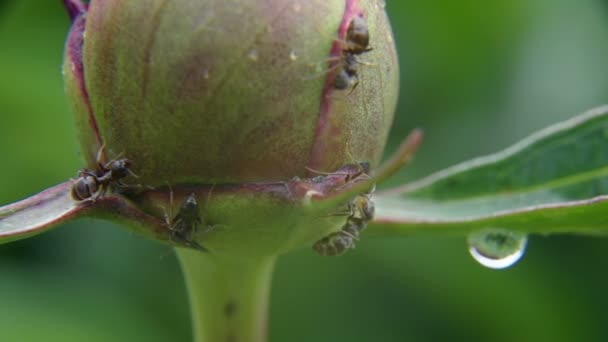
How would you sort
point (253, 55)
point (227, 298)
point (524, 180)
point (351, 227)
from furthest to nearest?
point (524, 180)
point (227, 298)
point (351, 227)
point (253, 55)

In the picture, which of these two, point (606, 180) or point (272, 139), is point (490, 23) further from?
point (272, 139)

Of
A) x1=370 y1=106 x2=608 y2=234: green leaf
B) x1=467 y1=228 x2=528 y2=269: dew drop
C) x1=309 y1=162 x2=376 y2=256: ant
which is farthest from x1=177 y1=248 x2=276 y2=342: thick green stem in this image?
x1=467 y1=228 x2=528 y2=269: dew drop

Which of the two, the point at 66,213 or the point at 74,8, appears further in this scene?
the point at 74,8

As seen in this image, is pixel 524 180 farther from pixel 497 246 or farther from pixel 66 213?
pixel 66 213

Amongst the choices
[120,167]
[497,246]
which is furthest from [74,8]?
[497,246]

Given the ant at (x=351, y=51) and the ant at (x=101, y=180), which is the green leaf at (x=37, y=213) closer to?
the ant at (x=101, y=180)

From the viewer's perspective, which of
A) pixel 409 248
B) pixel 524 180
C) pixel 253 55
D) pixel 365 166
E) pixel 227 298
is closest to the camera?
pixel 253 55

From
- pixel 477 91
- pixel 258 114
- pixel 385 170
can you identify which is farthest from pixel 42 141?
pixel 385 170

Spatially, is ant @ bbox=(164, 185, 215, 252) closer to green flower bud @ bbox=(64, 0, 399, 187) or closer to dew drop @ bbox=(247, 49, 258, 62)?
green flower bud @ bbox=(64, 0, 399, 187)
